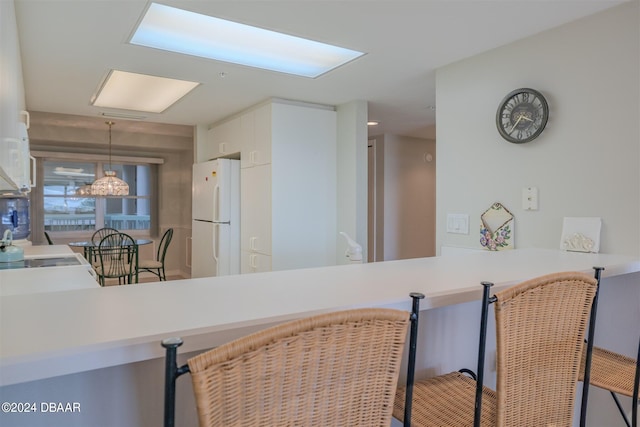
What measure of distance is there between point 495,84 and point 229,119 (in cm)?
289

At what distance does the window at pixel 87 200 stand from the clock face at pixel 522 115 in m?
5.80

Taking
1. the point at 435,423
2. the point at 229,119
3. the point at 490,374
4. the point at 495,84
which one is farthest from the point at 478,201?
the point at 229,119

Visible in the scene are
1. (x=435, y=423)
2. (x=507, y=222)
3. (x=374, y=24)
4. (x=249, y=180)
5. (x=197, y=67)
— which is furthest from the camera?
(x=249, y=180)

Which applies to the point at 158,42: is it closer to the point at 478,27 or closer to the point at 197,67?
the point at 197,67

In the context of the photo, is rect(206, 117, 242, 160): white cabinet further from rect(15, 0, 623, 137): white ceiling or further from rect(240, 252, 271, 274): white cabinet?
rect(240, 252, 271, 274): white cabinet

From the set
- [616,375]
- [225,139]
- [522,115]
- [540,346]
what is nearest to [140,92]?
[225,139]

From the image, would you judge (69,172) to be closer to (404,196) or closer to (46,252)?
(46,252)

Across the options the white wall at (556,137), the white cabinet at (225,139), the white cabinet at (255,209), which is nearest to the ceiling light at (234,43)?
the white wall at (556,137)

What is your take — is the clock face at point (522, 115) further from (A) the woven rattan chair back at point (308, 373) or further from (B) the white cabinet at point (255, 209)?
(B) the white cabinet at point (255, 209)

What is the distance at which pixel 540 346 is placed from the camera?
3.64ft

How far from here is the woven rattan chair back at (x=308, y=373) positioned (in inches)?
25.6

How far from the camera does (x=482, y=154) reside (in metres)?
2.61

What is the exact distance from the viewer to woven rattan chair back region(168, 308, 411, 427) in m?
0.65

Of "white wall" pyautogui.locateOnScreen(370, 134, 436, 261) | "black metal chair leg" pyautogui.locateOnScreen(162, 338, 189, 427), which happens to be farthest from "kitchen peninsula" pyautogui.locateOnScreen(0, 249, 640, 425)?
"white wall" pyautogui.locateOnScreen(370, 134, 436, 261)
